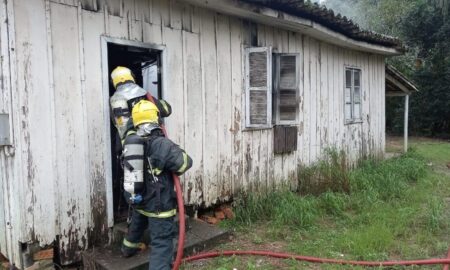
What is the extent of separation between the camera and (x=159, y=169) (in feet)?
11.3

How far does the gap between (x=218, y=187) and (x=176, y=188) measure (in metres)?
2.07

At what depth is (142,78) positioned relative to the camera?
18.2ft

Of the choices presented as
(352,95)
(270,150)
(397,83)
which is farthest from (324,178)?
(397,83)

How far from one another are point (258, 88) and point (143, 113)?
Result: 9.09ft

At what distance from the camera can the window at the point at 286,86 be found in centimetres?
626

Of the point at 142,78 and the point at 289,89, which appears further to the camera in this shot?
the point at 289,89

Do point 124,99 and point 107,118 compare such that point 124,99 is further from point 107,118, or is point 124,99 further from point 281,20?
point 281,20

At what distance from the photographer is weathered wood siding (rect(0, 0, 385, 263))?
3457 mm

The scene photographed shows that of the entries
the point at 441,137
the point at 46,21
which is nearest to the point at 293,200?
the point at 46,21

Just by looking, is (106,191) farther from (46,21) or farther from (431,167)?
(431,167)

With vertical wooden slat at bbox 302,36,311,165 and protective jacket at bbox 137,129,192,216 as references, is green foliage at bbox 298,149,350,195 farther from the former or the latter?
protective jacket at bbox 137,129,192,216

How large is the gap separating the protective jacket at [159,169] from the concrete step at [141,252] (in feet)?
1.87

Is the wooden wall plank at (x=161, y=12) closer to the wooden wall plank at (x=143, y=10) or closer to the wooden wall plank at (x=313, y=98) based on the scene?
the wooden wall plank at (x=143, y=10)

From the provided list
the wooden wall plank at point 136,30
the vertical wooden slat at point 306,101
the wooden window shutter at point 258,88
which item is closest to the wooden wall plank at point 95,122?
the wooden wall plank at point 136,30
